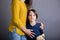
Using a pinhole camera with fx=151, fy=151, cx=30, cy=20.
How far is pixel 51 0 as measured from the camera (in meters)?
2.16

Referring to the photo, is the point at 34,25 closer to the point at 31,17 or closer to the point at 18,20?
the point at 31,17

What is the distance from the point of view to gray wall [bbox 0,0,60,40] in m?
2.13

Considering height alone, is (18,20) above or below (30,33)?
above

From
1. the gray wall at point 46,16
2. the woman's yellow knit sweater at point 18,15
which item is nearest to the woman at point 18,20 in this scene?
the woman's yellow knit sweater at point 18,15

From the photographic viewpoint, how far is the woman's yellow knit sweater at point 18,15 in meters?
1.17

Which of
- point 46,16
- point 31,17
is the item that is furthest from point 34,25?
point 46,16

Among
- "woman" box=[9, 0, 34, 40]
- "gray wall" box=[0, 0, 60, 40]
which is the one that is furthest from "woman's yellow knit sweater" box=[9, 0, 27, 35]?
"gray wall" box=[0, 0, 60, 40]

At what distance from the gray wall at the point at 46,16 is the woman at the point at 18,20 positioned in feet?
3.00

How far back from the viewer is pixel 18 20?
1.17 meters

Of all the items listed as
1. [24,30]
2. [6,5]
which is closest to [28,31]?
[24,30]

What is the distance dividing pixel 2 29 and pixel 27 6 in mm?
991

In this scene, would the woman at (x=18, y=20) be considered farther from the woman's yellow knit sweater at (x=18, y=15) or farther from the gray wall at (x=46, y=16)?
the gray wall at (x=46, y=16)

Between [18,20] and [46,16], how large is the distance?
3.43 feet

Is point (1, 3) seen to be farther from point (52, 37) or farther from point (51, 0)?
point (52, 37)
